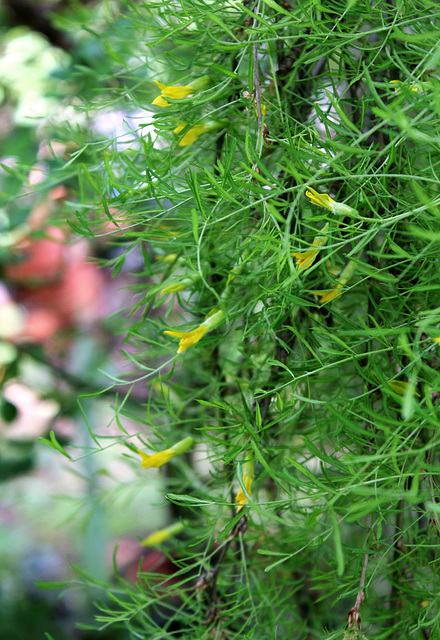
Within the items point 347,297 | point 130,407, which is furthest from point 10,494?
point 347,297

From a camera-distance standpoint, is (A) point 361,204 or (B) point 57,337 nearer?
(A) point 361,204

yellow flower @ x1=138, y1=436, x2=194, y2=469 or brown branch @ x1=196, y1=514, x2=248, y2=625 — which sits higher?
yellow flower @ x1=138, y1=436, x2=194, y2=469

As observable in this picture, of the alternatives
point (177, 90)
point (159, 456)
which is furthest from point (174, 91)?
point (159, 456)

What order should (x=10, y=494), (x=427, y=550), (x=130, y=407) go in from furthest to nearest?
(x=10, y=494)
(x=130, y=407)
(x=427, y=550)

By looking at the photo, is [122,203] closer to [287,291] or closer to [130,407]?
[287,291]

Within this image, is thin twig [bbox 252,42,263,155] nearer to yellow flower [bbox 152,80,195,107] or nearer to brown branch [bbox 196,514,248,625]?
yellow flower [bbox 152,80,195,107]

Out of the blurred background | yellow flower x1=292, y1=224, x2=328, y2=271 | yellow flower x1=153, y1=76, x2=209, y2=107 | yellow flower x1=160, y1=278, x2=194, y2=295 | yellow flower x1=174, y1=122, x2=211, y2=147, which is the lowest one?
the blurred background

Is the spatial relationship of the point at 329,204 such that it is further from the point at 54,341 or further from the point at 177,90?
the point at 54,341

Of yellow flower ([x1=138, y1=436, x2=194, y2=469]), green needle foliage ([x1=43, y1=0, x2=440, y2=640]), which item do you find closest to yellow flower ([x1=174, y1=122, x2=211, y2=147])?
green needle foliage ([x1=43, y1=0, x2=440, y2=640])

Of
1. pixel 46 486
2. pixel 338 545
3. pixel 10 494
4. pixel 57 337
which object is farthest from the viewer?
pixel 46 486
